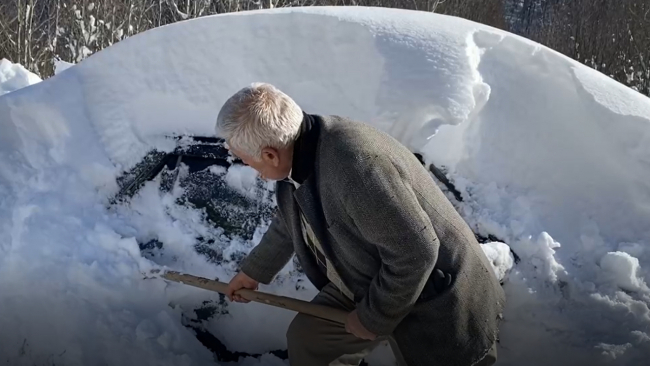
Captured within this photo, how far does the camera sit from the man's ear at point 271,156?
199 cm

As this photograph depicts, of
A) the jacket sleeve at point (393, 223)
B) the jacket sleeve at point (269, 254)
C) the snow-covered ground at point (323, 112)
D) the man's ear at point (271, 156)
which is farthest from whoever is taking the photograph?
the snow-covered ground at point (323, 112)

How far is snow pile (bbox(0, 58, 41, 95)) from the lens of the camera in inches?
190

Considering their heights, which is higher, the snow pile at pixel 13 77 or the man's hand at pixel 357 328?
the man's hand at pixel 357 328

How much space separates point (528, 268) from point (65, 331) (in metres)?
1.91

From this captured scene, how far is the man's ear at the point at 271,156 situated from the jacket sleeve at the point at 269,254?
0.50 metres

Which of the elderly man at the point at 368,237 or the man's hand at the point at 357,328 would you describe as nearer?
the elderly man at the point at 368,237

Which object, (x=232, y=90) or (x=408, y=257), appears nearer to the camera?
(x=408, y=257)

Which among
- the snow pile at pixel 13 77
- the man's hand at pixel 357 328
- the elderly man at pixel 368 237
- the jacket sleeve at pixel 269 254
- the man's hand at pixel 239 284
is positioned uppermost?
the elderly man at pixel 368 237

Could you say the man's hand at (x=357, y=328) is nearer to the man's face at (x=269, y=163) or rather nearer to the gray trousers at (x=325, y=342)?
the gray trousers at (x=325, y=342)

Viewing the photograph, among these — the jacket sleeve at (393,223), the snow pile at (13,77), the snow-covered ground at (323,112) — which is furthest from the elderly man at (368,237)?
the snow pile at (13,77)

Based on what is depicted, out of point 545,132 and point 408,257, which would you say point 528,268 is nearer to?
point 545,132

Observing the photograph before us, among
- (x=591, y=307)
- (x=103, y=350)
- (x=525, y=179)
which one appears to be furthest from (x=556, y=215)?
(x=103, y=350)

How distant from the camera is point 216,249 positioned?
9.59 ft

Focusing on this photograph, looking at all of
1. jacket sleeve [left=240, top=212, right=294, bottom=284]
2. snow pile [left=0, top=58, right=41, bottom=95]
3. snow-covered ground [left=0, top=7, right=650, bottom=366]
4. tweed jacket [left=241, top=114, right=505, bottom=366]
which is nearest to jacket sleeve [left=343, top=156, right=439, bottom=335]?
tweed jacket [left=241, top=114, right=505, bottom=366]
